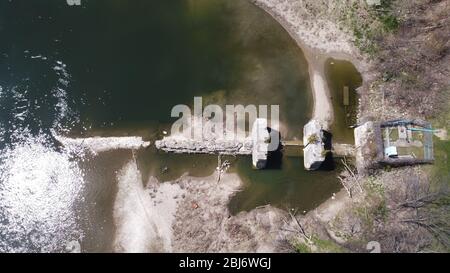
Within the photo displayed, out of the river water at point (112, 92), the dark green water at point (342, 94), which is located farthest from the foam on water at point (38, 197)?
the dark green water at point (342, 94)

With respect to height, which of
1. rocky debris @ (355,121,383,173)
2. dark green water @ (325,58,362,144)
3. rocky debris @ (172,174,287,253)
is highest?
dark green water @ (325,58,362,144)

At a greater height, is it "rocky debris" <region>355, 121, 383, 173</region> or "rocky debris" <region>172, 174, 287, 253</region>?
"rocky debris" <region>355, 121, 383, 173</region>

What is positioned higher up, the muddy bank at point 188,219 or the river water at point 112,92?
the river water at point 112,92

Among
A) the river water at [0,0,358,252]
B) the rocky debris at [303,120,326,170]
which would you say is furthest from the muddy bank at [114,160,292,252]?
the rocky debris at [303,120,326,170]

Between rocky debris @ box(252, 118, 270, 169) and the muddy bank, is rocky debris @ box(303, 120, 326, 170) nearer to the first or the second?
rocky debris @ box(252, 118, 270, 169)

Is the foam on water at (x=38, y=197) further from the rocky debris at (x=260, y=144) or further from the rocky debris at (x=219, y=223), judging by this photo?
the rocky debris at (x=260, y=144)

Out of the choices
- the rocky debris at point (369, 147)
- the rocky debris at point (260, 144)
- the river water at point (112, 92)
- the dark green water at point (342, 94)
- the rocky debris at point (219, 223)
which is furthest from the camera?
the dark green water at point (342, 94)

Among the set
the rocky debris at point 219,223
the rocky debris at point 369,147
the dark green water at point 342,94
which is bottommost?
the rocky debris at point 219,223

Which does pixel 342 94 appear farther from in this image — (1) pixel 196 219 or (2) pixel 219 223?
(1) pixel 196 219
